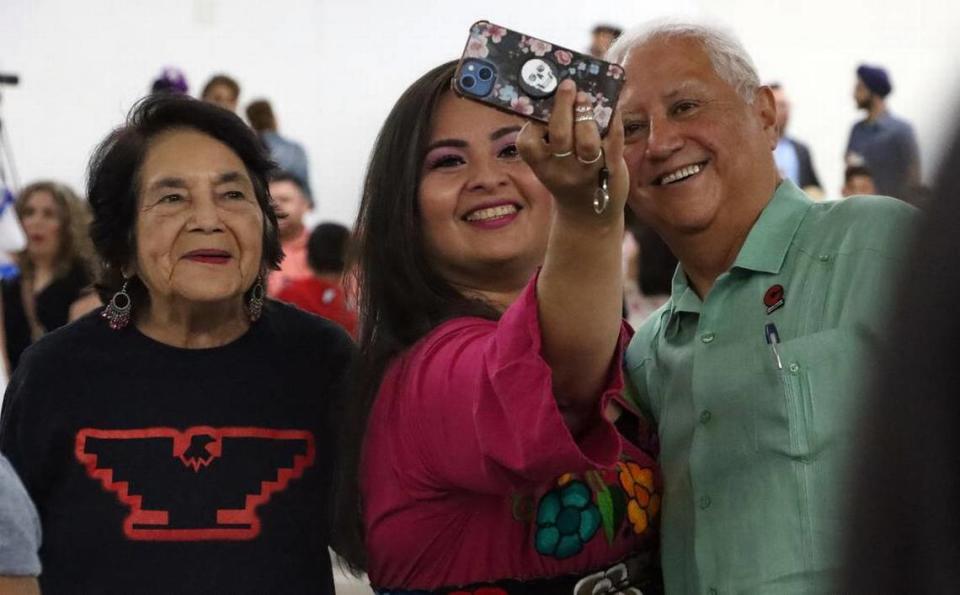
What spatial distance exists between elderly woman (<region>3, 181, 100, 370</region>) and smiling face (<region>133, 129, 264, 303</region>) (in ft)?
9.16

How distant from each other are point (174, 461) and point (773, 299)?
93cm

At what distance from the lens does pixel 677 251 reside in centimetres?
222

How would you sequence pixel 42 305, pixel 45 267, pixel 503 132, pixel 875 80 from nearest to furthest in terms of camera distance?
pixel 503 132 < pixel 42 305 < pixel 45 267 < pixel 875 80

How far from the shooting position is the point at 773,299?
1987 millimetres

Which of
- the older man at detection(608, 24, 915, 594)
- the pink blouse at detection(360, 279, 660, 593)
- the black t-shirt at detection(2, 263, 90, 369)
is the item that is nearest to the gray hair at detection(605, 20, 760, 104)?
the older man at detection(608, 24, 915, 594)

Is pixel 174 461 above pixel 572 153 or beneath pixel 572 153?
beneath

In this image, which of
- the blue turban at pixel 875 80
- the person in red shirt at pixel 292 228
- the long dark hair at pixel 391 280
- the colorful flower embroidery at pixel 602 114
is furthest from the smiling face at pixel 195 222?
→ the blue turban at pixel 875 80

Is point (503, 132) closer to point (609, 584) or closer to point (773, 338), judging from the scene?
point (773, 338)

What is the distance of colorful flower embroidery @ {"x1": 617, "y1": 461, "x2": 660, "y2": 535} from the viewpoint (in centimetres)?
200

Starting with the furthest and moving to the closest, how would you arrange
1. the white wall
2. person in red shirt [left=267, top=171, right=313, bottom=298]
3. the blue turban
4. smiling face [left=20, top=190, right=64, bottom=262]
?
the white wall
the blue turban
person in red shirt [left=267, top=171, right=313, bottom=298]
smiling face [left=20, top=190, right=64, bottom=262]

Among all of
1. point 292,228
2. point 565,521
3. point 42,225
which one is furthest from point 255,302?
point 292,228

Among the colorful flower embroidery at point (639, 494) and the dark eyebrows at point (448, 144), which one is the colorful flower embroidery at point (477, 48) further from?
the colorful flower embroidery at point (639, 494)

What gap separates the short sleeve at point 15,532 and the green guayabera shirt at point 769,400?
2.89 ft

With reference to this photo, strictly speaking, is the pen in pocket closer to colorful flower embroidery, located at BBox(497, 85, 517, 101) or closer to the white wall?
colorful flower embroidery, located at BBox(497, 85, 517, 101)
